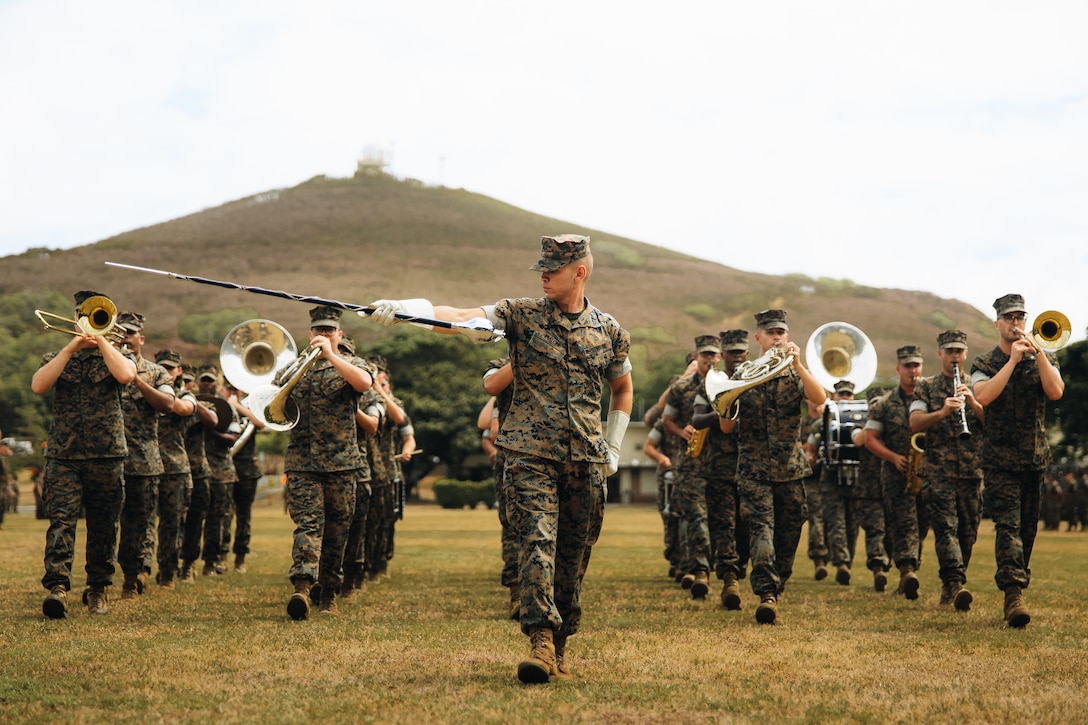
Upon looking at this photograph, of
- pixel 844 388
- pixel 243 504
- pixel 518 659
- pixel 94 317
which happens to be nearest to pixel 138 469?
pixel 94 317

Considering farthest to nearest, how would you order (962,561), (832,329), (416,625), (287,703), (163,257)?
(163,257) → (832,329) → (962,561) → (416,625) → (287,703)

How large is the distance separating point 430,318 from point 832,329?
892 cm

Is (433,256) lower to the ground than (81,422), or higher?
higher

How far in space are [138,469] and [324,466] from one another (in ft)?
6.54

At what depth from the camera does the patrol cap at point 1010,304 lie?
34.1ft

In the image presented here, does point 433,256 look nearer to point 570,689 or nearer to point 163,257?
point 163,257

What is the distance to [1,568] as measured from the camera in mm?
16125

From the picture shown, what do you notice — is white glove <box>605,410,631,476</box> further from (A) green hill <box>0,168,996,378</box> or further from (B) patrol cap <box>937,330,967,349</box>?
(A) green hill <box>0,168,996,378</box>

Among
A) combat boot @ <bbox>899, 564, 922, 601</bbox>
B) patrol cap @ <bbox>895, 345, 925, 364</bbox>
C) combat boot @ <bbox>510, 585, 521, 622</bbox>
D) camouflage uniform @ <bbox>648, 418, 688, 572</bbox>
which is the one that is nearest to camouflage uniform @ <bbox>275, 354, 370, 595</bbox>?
combat boot @ <bbox>510, 585, 521, 622</bbox>

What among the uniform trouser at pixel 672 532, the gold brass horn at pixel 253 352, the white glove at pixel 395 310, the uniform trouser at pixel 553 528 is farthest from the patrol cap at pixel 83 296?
the uniform trouser at pixel 672 532

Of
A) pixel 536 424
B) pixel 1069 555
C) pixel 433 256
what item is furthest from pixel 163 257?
pixel 536 424

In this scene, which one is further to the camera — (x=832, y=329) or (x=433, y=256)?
(x=433, y=256)

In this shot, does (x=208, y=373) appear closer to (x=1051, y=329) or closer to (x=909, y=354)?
(x=909, y=354)

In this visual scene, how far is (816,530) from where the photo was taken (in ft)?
56.8
